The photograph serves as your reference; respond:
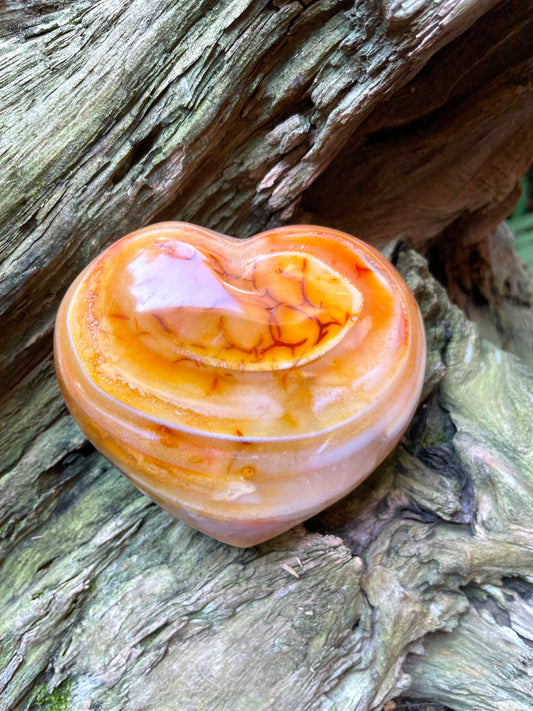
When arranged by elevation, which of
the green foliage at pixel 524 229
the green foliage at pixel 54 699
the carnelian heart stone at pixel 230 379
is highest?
the carnelian heart stone at pixel 230 379

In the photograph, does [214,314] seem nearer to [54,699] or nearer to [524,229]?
[54,699]

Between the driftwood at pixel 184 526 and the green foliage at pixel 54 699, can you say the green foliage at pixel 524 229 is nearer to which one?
the driftwood at pixel 184 526

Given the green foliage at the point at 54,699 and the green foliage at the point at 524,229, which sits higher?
the green foliage at the point at 54,699

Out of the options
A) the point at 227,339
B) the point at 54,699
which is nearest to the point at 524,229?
the point at 227,339

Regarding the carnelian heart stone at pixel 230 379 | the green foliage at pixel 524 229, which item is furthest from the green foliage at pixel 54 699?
the green foliage at pixel 524 229

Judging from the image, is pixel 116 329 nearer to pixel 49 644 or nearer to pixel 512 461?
pixel 49 644

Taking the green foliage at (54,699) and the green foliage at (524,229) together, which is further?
the green foliage at (524,229)

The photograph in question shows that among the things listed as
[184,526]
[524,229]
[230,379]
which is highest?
[230,379]
